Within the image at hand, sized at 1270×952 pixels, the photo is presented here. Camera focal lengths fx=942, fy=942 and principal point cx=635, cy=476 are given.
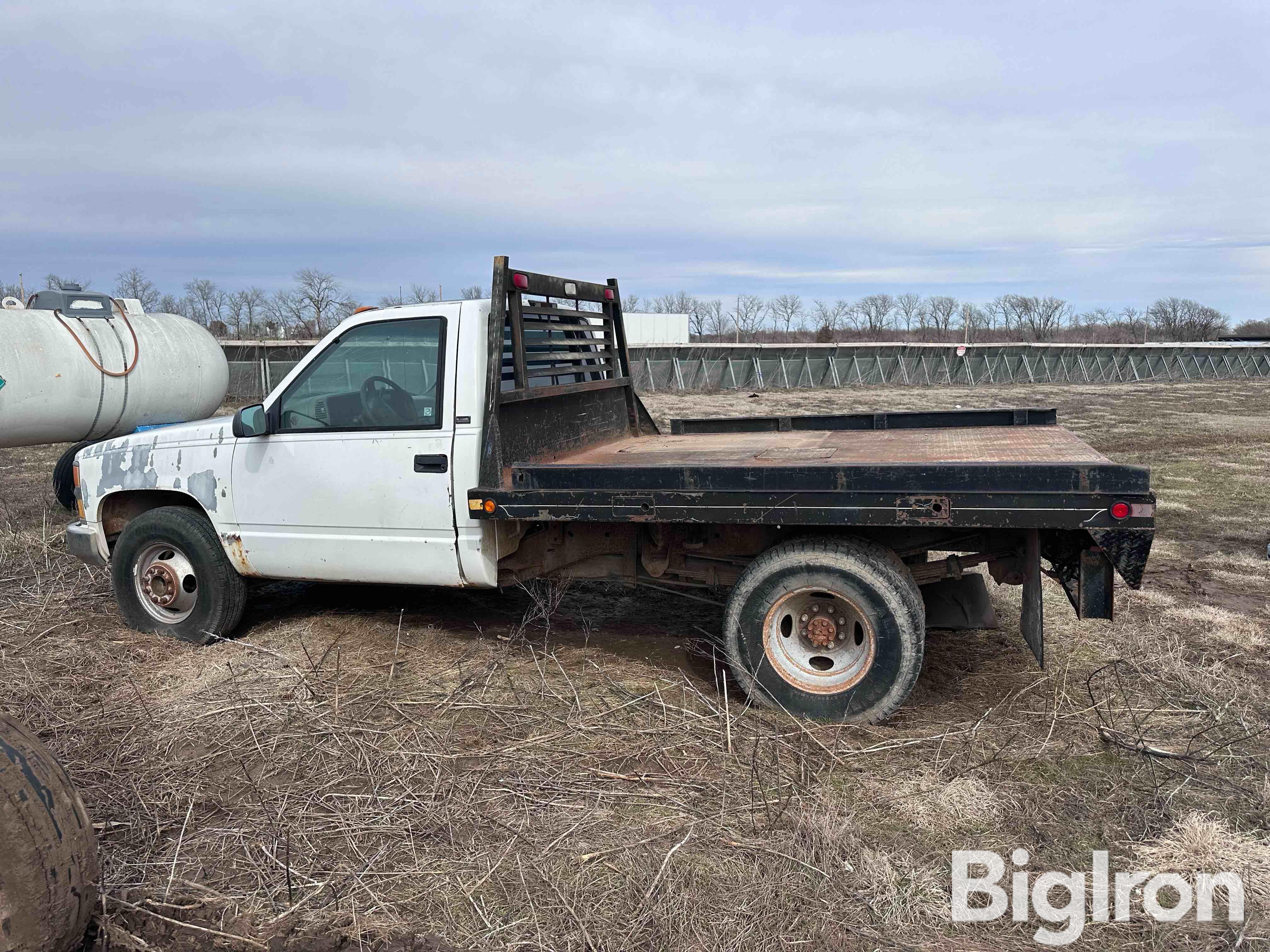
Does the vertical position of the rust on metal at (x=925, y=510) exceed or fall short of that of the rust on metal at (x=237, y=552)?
it exceeds it

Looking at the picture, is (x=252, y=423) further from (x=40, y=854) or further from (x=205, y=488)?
(x=40, y=854)

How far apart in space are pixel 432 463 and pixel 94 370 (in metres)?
7.19

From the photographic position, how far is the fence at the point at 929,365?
31938 millimetres

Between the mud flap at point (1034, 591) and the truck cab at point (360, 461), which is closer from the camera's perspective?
the mud flap at point (1034, 591)

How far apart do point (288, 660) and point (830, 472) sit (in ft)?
10.9

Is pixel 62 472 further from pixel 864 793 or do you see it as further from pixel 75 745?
pixel 864 793

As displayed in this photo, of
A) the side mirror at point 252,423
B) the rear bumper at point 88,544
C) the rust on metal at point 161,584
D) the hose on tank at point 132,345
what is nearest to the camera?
the side mirror at point 252,423

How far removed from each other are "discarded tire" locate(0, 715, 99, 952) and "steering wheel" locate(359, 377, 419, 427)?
96.5 inches

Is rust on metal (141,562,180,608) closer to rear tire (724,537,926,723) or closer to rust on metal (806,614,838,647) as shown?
rear tire (724,537,926,723)

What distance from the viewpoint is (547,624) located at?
5785 millimetres

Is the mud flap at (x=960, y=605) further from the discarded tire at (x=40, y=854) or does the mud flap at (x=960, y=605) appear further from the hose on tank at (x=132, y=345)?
the hose on tank at (x=132, y=345)

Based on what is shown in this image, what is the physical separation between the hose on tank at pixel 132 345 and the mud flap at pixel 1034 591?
970 centimetres

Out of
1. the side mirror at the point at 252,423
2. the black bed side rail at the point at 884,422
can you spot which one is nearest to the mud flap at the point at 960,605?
the black bed side rail at the point at 884,422

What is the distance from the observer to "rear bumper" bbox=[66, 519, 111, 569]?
611 cm
